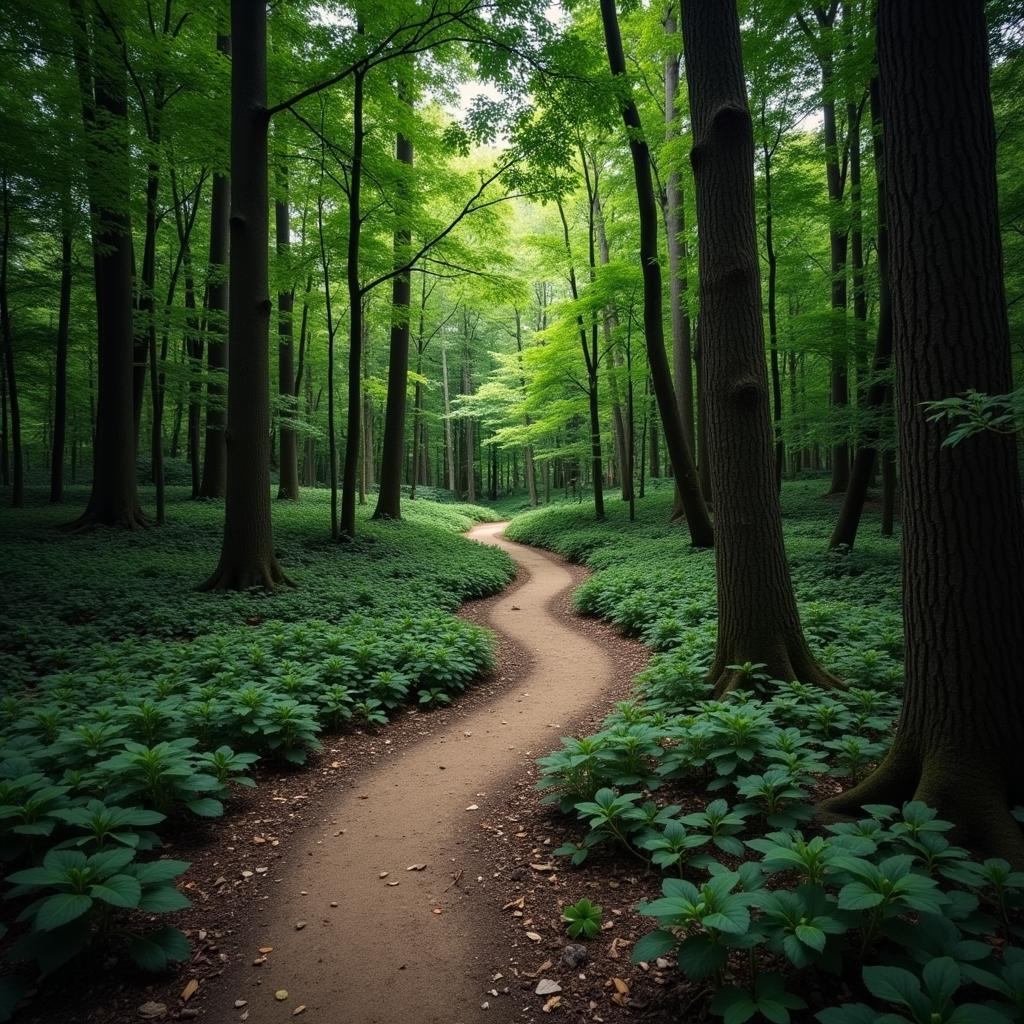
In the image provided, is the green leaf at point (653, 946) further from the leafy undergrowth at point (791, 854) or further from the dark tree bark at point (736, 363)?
the dark tree bark at point (736, 363)

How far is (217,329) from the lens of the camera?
16234 mm

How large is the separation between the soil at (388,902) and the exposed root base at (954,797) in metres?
1.28

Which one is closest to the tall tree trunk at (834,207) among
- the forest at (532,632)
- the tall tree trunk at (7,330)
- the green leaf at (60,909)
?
the forest at (532,632)

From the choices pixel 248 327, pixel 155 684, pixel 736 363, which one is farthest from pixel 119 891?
pixel 248 327

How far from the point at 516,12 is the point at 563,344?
9978mm

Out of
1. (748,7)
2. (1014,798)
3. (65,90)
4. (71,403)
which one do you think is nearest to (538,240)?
(748,7)

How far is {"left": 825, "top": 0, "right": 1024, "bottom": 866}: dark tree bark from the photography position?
2.61 meters

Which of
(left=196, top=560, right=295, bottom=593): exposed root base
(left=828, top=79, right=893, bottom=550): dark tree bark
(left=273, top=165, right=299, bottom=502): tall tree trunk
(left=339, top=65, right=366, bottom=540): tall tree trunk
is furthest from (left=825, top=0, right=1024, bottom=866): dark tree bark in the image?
(left=273, top=165, right=299, bottom=502): tall tree trunk

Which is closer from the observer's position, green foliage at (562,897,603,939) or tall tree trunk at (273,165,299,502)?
green foliage at (562,897,603,939)

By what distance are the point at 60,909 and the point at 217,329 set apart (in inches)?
684

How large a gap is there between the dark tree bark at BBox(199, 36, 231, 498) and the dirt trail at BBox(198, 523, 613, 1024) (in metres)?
11.9

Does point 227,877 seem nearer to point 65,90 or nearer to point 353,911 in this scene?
point 353,911

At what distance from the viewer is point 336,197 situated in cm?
1209

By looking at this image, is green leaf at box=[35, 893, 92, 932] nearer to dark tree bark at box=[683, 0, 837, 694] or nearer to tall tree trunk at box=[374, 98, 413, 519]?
dark tree bark at box=[683, 0, 837, 694]
